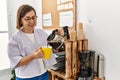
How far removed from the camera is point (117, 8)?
1529mm

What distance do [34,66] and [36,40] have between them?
0.77 feet

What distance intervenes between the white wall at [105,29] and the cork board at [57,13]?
188 millimetres

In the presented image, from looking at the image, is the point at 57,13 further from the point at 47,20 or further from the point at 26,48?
the point at 26,48

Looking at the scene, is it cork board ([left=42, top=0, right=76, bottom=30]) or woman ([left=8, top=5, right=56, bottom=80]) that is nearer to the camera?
woman ([left=8, top=5, right=56, bottom=80])

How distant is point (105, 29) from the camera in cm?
167

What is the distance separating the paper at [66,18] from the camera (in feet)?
6.89

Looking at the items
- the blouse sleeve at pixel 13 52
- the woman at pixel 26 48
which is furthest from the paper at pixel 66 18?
the blouse sleeve at pixel 13 52

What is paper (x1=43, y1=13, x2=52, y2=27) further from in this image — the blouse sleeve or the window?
the blouse sleeve

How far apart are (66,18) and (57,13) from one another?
0.26 metres

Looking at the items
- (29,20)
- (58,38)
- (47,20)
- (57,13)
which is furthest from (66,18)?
(29,20)

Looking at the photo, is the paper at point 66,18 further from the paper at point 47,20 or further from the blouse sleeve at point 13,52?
the blouse sleeve at point 13,52

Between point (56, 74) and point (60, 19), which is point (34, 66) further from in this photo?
point (60, 19)

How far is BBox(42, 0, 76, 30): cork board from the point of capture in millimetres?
2078

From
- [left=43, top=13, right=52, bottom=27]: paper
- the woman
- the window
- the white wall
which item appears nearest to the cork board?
[left=43, top=13, right=52, bottom=27]: paper
